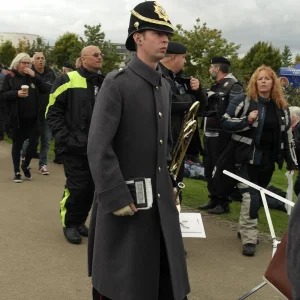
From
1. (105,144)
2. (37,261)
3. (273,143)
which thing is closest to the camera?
(105,144)

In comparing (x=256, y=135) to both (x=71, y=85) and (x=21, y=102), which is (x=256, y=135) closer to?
(x=71, y=85)

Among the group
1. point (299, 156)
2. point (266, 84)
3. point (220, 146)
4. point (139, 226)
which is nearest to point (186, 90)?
point (266, 84)

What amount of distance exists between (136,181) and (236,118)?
2.79 m

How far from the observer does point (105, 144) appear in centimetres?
284

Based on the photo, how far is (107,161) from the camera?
9.31ft

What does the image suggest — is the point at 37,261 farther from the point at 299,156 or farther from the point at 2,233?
the point at 299,156

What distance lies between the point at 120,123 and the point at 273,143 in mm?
2970

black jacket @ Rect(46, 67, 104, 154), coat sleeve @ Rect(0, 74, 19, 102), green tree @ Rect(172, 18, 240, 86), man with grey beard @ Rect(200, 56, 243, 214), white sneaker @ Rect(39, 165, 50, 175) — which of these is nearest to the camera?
black jacket @ Rect(46, 67, 104, 154)

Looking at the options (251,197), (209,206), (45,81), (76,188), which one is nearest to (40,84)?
(45,81)

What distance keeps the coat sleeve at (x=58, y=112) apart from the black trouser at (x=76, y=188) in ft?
0.77

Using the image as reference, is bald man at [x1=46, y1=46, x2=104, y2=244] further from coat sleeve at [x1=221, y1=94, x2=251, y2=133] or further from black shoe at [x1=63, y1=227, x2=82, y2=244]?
coat sleeve at [x1=221, y1=94, x2=251, y2=133]

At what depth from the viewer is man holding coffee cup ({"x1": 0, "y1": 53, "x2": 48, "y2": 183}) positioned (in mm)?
7949

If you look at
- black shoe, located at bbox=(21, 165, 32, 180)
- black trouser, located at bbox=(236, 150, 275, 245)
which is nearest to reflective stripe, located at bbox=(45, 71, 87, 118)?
black trouser, located at bbox=(236, 150, 275, 245)

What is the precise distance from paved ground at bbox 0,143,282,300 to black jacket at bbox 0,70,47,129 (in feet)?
4.87
